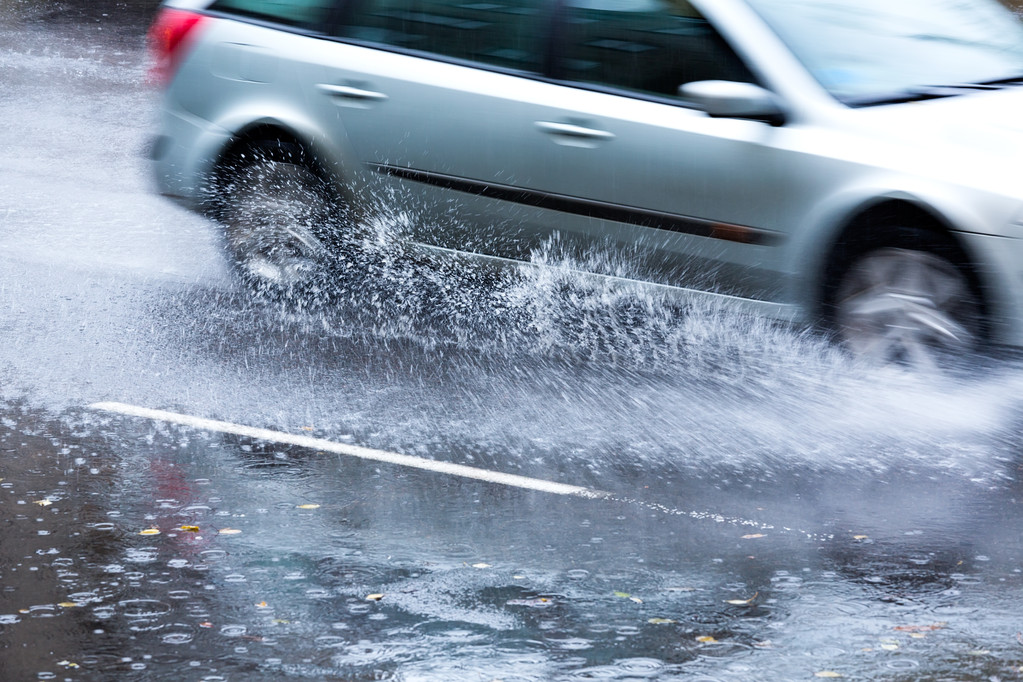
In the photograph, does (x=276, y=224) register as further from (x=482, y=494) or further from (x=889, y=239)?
(x=889, y=239)

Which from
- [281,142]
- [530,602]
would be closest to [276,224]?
[281,142]

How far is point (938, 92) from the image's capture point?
6227 millimetres

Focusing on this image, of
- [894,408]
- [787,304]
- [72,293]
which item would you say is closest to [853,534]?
[894,408]

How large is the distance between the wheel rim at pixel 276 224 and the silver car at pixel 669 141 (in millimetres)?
14

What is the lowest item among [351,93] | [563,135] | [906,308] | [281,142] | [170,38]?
[906,308]

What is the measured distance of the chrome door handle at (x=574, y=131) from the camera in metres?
6.50

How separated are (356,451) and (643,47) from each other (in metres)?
2.33

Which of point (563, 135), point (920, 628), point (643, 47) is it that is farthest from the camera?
point (563, 135)

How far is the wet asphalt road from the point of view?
4020 mm

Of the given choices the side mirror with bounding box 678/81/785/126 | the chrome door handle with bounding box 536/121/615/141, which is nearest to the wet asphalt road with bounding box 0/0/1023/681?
the chrome door handle with bounding box 536/121/615/141

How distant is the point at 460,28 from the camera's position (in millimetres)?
6969

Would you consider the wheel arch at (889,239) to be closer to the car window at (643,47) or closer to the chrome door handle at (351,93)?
the car window at (643,47)

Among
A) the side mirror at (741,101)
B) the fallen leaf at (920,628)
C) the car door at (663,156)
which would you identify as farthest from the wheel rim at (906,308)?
the fallen leaf at (920,628)

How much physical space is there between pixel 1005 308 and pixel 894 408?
23.5 inches
